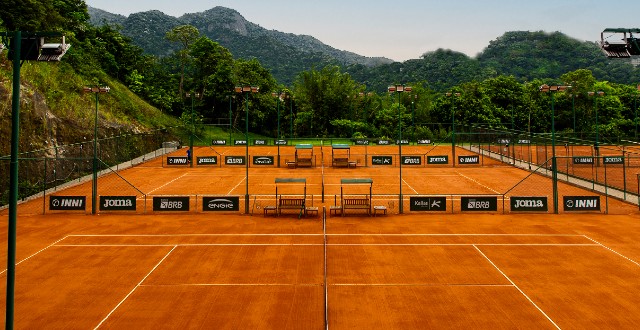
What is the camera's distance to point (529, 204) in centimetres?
3091

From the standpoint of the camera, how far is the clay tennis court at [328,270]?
15.1 m

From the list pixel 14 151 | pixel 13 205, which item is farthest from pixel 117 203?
pixel 13 205

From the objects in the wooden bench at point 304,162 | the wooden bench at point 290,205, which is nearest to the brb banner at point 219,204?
the wooden bench at point 290,205

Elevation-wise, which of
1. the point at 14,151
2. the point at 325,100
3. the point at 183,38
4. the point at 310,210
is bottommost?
the point at 310,210

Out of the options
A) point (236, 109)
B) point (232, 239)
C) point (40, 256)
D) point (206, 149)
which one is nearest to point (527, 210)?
point (232, 239)

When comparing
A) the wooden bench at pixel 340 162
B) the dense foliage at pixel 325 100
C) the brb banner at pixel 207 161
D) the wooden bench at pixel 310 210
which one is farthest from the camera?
the dense foliage at pixel 325 100

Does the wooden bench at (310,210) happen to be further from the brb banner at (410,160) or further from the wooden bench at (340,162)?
the brb banner at (410,160)

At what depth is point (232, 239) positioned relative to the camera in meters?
24.7

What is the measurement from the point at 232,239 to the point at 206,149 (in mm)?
47959

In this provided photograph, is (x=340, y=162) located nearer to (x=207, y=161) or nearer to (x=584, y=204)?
(x=207, y=161)

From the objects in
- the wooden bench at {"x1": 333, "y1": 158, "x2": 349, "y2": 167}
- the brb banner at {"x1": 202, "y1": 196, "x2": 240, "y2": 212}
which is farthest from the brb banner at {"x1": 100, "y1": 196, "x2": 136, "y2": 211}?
the wooden bench at {"x1": 333, "y1": 158, "x2": 349, "y2": 167}

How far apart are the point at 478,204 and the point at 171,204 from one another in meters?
19.0

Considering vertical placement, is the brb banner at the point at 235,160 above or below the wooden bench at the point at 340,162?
above

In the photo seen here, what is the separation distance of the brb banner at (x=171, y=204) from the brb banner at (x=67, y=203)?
4.40 meters
